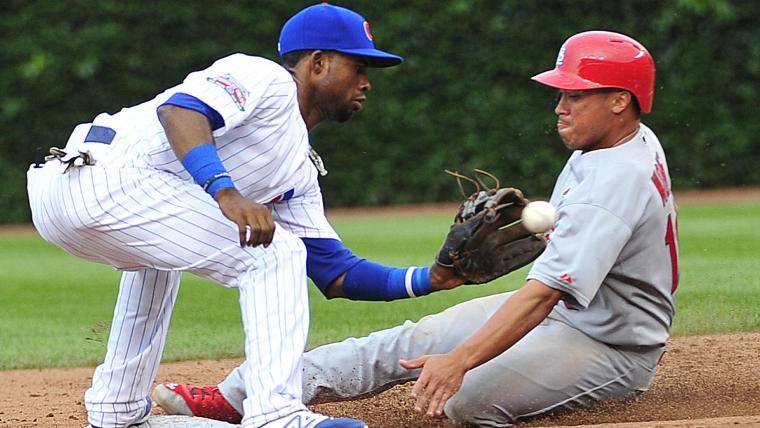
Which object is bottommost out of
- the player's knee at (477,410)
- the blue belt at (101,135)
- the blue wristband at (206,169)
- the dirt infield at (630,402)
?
the dirt infield at (630,402)

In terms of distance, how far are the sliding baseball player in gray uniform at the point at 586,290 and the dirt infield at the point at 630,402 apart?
0.55 ft

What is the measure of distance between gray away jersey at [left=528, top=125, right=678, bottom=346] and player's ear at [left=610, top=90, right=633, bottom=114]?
4.5 inches

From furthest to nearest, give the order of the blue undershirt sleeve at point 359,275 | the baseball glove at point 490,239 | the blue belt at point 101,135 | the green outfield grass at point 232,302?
1. the green outfield grass at point 232,302
2. the blue undershirt sleeve at point 359,275
3. the baseball glove at point 490,239
4. the blue belt at point 101,135

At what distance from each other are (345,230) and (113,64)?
389 centimetres

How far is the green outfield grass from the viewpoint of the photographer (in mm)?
6645

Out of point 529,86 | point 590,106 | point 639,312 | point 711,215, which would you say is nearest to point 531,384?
point 639,312

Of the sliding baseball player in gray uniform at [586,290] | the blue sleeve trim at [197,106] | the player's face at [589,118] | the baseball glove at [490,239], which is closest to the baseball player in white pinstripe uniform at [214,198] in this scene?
the blue sleeve trim at [197,106]

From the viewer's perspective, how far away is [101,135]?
373 centimetres

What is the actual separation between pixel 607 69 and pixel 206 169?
55.0 inches

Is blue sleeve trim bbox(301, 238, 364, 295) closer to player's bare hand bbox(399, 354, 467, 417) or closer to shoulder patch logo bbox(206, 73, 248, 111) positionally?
player's bare hand bbox(399, 354, 467, 417)

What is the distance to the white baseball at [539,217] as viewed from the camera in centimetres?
385

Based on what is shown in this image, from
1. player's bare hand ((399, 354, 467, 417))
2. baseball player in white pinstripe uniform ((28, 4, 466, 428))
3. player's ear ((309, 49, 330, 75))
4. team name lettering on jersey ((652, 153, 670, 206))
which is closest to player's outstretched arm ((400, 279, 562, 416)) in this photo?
player's bare hand ((399, 354, 467, 417))

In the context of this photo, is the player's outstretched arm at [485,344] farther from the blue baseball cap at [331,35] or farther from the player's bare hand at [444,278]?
the blue baseball cap at [331,35]

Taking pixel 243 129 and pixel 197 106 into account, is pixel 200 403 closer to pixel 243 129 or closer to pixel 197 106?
pixel 243 129
